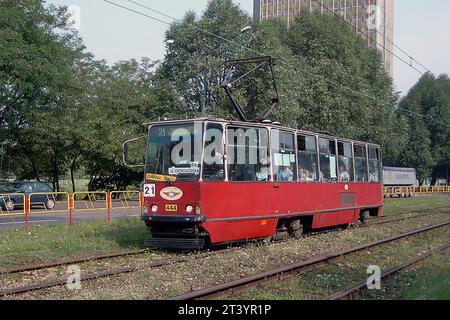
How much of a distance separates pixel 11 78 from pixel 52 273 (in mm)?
22993

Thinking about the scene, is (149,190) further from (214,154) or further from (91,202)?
(91,202)

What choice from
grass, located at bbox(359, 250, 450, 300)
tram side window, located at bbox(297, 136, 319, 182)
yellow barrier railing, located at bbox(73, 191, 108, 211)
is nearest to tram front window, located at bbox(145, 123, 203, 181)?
tram side window, located at bbox(297, 136, 319, 182)

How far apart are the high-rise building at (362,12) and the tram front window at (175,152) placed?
16301 millimetres

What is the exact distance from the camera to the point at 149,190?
12.8 m

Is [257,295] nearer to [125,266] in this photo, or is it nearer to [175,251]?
[125,266]

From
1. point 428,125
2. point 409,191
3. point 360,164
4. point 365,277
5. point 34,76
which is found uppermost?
point 428,125

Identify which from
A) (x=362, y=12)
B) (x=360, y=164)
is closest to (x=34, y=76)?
(x=360, y=164)

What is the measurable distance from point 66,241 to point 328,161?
7681 millimetres

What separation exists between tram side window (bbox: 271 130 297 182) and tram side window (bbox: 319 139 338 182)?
5.75 feet

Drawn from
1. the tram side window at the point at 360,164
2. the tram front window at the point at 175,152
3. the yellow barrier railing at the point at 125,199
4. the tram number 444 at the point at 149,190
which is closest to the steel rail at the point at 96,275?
the tram number 444 at the point at 149,190

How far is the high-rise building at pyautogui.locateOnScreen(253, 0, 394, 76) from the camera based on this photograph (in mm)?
56363

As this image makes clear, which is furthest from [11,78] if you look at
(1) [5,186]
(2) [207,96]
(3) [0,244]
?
(3) [0,244]

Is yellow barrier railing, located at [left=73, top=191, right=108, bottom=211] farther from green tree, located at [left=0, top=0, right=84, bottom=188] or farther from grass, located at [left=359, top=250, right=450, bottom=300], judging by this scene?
grass, located at [left=359, top=250, right=450, bottom=300]

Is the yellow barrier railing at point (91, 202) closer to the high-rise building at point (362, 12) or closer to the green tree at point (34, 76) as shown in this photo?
the green tree at point (34, 76)
